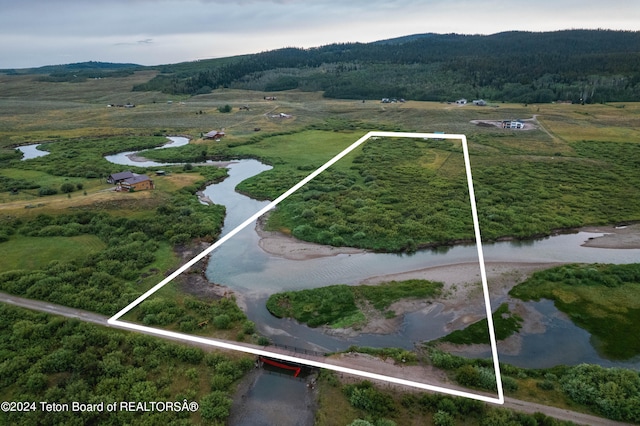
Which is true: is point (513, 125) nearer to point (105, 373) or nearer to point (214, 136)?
point (214, 136)

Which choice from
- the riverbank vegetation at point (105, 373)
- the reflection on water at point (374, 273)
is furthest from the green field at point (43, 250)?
the reflection on water at point (374, 273)

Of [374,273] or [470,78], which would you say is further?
[470,78]

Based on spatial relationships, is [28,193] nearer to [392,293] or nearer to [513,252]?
[392,293]

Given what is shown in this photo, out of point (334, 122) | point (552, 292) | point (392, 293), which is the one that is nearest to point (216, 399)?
point (392, 293)

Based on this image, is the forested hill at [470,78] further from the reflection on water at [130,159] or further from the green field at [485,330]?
the green field at [485,330]

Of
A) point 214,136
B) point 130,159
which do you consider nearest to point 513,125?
point 214,136

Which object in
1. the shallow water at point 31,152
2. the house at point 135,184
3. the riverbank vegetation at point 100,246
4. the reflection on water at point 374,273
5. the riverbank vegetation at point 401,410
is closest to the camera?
the riverbank vegetation at point 401,410
